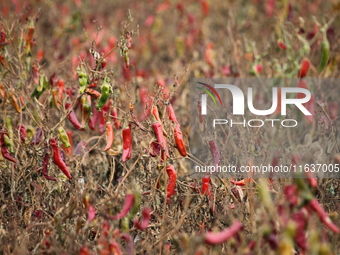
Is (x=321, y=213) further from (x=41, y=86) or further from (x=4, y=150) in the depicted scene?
(x=41, y=86)

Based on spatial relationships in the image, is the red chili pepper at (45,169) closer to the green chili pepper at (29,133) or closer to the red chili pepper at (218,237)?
the green chili pepper at (29,133)

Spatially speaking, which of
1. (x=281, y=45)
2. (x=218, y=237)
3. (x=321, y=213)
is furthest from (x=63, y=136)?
(x=281, y=45)

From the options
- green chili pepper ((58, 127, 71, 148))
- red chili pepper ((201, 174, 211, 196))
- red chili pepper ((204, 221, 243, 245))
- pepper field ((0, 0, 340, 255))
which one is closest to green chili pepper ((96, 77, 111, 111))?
pepper field ((0, 0, 340, 255))

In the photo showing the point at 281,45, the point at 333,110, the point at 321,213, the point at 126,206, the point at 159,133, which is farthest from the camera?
the point at 281,45

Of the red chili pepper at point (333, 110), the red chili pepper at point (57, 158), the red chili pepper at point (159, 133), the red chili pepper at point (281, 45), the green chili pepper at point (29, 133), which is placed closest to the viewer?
the red chili pepper at point (159, 133)

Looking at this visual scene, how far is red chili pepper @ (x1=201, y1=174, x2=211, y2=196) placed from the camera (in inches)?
105

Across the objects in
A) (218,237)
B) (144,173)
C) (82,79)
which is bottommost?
(218,237)

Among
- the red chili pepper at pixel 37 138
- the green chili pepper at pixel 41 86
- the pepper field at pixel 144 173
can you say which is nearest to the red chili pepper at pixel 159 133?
the pepper field at pixel 144 173

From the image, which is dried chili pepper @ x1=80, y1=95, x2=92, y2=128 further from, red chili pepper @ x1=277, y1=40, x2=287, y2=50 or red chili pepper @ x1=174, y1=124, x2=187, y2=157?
red chili pepper @ x1=277, y1=40, x2=287, y2=50

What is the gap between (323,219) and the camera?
195 centimetres

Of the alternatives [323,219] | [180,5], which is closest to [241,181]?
[323,219]

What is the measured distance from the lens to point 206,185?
268 cm

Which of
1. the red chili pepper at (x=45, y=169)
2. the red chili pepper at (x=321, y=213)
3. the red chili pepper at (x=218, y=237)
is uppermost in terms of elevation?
the red chili pepper at (x=45, y=169)

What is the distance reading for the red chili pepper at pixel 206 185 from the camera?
2.67 m
